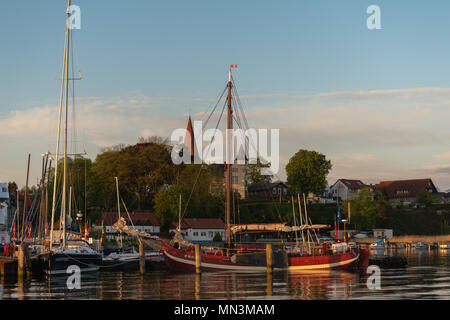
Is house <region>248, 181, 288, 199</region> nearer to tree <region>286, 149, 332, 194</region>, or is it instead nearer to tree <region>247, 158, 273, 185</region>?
tree <region>247, 158, 273, 185</region>

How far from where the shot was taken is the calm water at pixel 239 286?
36719 millimetres

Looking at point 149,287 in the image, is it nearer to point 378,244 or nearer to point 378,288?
point 378,288

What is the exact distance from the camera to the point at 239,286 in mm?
41906

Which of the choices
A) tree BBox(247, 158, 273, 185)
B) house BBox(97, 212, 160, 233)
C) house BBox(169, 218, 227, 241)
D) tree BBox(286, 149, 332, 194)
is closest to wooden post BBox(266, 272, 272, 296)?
house BBox(97, 212, 160, 233)

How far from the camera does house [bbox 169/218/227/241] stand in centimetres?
12306

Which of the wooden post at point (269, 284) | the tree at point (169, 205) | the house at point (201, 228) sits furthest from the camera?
the house at point (201, 228)

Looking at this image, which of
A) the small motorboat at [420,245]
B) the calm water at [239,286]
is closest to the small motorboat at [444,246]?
the small motorboat at [420,245]

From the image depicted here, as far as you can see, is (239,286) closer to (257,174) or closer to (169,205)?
(169,205)

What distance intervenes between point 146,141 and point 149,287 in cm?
11421

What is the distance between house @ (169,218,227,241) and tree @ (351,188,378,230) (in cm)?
3827

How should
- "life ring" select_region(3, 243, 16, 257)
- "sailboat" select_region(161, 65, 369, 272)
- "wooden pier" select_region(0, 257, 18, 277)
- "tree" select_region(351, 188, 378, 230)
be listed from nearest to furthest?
"wooden pier" select_region(0, 257, 18, 277), "sailboat" select_region(161, 65, 369, 272), "life ring" select_region(3, 243, 16, 257), "tree" select_region(351, 188, 378, 230)

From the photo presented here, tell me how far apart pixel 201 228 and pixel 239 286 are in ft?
273

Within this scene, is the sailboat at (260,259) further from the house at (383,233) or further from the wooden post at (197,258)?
the house at (383,233)

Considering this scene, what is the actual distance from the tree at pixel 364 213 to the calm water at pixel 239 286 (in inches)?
3663
